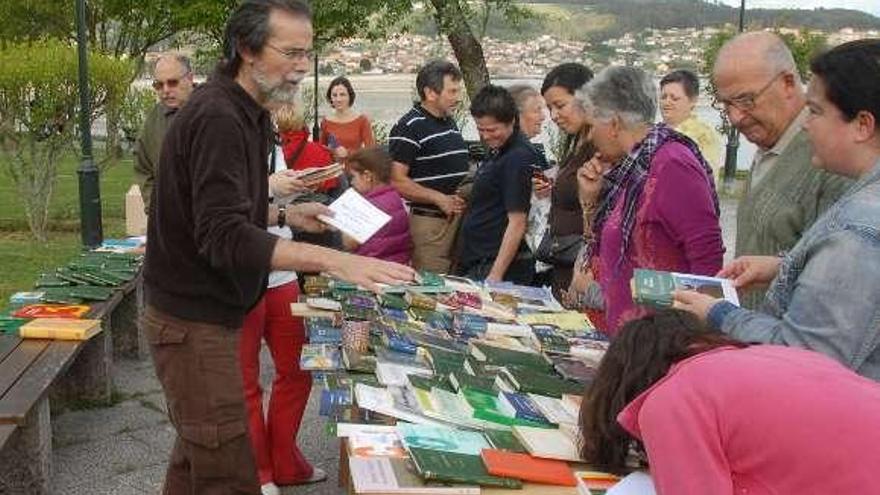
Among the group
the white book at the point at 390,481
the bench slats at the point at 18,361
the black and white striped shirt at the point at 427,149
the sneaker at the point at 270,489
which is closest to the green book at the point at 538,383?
the white book at the point at 390,481

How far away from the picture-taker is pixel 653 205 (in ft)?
9.75

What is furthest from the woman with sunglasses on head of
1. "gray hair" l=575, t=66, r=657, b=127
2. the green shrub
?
the green shrub

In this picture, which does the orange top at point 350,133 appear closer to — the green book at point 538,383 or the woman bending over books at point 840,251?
the green book at point 538,383

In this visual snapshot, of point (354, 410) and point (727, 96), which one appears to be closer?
point (354, 410)

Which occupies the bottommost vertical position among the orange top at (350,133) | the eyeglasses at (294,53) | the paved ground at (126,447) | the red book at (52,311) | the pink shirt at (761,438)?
the paved ground at (126,447)

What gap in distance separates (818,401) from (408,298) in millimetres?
2247

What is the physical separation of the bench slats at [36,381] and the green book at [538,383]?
5.38 ft

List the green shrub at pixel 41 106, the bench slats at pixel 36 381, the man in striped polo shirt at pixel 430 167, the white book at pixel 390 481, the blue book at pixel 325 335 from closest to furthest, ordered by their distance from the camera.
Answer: the white book at pixel 390 481
the blue book at pixel 325 335
the bench slats at pixel 36 381
the man in striped polo shirt at pixel 430 167
the green shrub at pixel 41 106

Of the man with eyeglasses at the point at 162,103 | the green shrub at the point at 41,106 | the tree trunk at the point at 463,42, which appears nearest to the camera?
the man with eyeglasses at the point at 162,103

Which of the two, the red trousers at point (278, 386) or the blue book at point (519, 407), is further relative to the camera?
the red trousers at point (278, 386)

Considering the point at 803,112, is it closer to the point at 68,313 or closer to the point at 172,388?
the point at 172,388

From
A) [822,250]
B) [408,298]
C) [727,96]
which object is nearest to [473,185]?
[408,298]

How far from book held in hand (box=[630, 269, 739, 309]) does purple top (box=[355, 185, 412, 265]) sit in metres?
2.29

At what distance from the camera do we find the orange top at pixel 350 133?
8180mm
